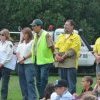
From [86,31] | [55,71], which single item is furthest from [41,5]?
[55,71]

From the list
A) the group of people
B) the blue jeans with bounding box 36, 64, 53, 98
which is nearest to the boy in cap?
the group of people

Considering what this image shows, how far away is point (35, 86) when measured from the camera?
1212cm

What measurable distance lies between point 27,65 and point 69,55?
0.98 metres

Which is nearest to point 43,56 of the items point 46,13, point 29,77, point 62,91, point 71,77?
point 29,77

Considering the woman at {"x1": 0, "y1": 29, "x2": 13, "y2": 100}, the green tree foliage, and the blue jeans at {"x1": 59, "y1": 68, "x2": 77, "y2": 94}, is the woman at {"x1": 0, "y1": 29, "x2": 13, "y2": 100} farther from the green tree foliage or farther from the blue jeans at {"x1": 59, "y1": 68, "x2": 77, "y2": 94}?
the green tree foliage

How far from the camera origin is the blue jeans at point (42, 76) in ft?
38.0

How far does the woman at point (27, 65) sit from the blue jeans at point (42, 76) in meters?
0.11

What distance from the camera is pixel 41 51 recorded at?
11.8 meters

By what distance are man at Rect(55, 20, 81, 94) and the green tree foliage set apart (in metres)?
24.7

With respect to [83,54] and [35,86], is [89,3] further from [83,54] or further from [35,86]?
A: [35,86]

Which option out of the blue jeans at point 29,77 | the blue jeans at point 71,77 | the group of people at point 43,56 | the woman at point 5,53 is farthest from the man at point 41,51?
the woman at point 5,53

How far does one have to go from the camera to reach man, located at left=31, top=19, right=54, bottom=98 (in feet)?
38.3

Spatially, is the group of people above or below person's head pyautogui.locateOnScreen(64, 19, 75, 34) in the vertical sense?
below

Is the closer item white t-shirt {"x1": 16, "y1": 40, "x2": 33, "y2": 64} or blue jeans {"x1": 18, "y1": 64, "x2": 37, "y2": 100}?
blue jeans {"x1": 18, "y1": 64, "x2": 37, "y2": 100}
